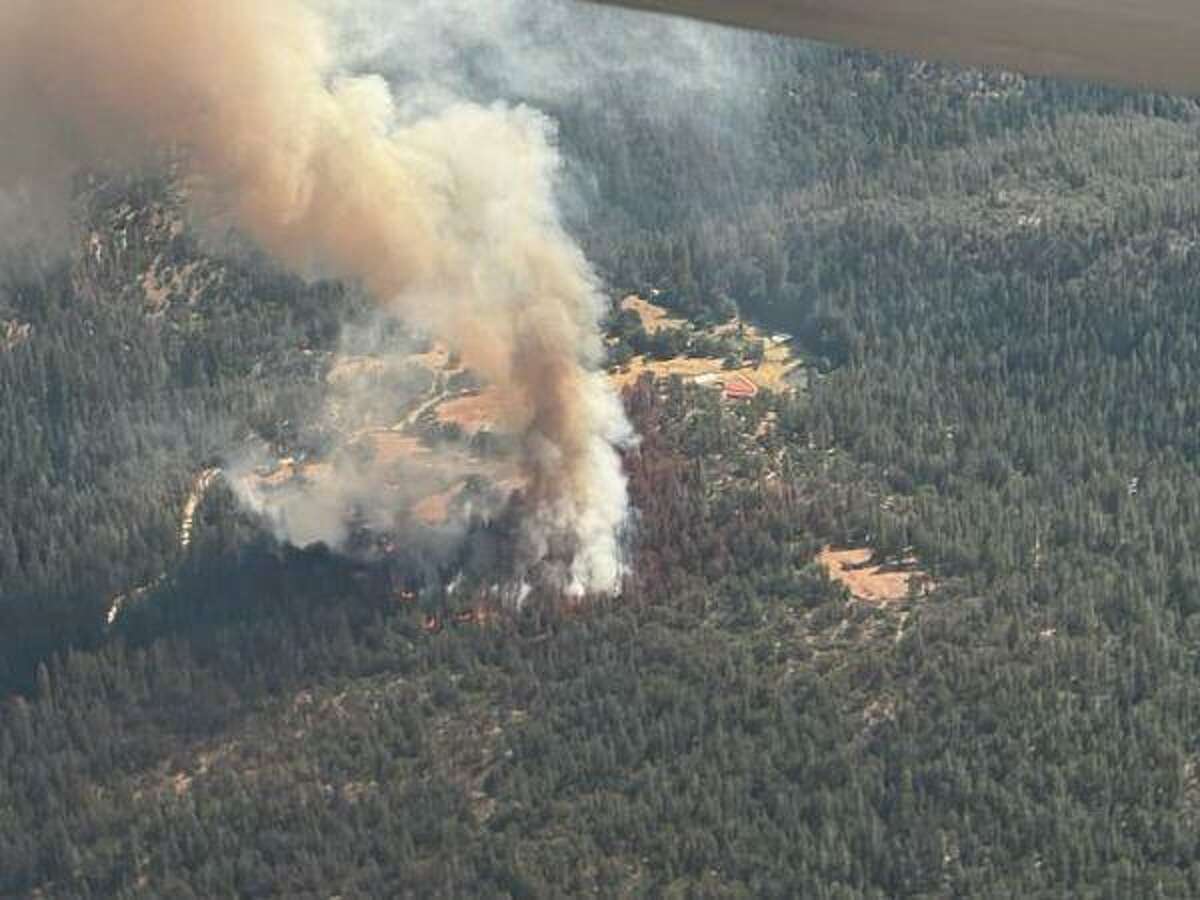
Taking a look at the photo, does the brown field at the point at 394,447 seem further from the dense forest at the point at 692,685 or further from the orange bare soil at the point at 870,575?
the orange bare soil at the point at 870,575

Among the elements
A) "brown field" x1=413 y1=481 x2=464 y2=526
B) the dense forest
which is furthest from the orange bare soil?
"brown field" x1=413 y1=481 x2=464 y2=526

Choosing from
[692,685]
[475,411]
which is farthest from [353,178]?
[475,411]

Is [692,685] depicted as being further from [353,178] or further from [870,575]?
[353,178]

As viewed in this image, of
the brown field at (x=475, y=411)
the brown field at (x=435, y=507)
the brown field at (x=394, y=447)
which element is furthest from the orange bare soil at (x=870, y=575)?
the brown field at (x=394, y=447)

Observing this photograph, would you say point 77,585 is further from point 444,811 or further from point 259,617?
point 444,811

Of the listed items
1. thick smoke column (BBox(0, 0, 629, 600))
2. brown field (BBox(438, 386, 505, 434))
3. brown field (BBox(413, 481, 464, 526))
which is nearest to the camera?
thick smoke column (BBox(0, 0, 629, 600))

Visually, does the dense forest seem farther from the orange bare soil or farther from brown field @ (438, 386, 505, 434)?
brown field @ (438, 386, 505, 434)

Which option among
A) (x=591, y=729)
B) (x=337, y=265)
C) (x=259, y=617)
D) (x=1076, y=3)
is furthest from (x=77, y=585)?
(x=1076, y=3)
